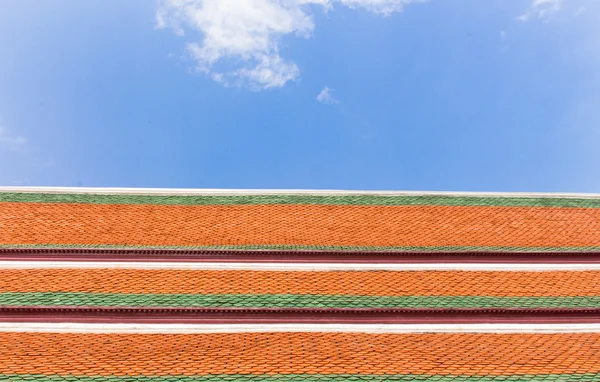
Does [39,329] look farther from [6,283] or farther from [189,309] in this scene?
[189,309]

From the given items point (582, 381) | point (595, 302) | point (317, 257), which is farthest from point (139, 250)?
point (595, 302)

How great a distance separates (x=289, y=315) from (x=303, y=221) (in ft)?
13.6

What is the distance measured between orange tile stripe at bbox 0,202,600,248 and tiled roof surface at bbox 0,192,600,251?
0.09 feet

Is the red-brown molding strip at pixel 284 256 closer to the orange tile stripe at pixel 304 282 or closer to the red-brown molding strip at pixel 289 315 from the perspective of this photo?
the orange tile stripe at pixel 304 282

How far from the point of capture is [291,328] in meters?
Result: 10.7

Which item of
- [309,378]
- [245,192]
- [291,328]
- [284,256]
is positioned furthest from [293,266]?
[245,192]

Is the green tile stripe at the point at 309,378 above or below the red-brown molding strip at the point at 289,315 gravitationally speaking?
below

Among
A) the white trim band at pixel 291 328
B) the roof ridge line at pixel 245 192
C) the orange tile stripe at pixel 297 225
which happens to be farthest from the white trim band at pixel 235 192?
the white trim band at pixel 291 328

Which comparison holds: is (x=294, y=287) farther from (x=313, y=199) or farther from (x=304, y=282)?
(x=313, y=199)

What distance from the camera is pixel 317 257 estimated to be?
1288cm

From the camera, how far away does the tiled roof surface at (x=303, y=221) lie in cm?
1348

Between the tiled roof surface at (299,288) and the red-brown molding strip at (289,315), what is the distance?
200 millimetres

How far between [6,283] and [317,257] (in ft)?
23.1

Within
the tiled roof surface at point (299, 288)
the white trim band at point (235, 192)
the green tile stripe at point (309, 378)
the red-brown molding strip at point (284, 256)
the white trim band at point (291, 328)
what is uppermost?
the white trim band at point (235, 192)
